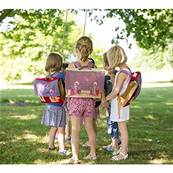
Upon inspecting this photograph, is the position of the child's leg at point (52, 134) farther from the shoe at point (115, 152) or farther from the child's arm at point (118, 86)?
the child's arm at point (118, 86)

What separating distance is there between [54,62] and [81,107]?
24.7 inches

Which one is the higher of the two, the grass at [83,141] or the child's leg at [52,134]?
the child's leg at [52,134]

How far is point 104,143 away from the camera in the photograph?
5902 mm

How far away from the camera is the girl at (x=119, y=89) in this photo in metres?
4.42

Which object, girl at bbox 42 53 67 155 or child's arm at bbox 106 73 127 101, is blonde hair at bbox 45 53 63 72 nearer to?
girl at bbox 42 53 67 155

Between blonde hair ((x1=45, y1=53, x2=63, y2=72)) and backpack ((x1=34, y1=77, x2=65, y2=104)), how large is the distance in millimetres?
142

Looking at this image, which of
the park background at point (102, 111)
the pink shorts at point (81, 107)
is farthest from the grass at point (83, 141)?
the pink shorts at point (81, 107)

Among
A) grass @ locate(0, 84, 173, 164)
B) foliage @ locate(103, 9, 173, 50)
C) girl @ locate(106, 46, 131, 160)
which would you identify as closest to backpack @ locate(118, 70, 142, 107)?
girl @ locate(106, 46, 131, 160)

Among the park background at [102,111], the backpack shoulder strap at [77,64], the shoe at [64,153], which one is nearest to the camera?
the backpack shoulder strap at [77,64]

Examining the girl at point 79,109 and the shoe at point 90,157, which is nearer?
the girl at point 79,109

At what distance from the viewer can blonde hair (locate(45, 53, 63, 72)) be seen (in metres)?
4.66

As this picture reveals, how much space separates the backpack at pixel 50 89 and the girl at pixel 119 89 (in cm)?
49

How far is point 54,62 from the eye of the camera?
4.70m

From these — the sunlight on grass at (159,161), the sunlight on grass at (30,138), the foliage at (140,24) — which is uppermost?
the foliage at (140,24)
